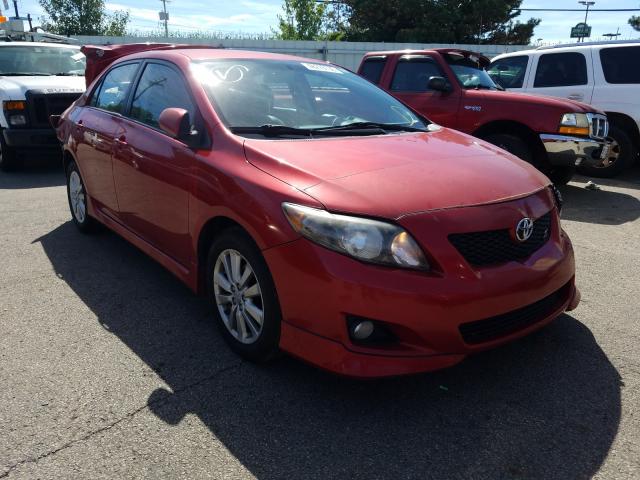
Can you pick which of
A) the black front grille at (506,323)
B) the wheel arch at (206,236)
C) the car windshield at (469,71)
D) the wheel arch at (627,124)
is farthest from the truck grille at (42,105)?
the wheel arch at (627,124)

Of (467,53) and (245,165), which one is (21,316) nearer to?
(245,165)

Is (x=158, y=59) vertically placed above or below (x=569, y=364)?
above

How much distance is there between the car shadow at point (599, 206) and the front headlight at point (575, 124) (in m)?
0.88

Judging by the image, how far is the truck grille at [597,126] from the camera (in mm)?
6562

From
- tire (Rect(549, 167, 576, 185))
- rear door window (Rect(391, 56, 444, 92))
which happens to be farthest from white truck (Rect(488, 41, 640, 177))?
rear door window (Rect(391, 56, 444, 92))

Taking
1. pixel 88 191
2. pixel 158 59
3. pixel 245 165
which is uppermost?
pixel 158 59

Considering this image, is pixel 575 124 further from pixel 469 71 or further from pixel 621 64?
pixel 621 64

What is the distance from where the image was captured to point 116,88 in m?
4.35

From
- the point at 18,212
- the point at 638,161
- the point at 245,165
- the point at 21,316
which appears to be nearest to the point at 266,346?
the point at 245,165

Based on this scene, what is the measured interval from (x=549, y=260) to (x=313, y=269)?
1.22 m

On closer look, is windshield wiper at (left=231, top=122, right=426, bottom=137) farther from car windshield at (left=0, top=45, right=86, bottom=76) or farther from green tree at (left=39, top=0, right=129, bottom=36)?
green tree at (left=39, top=0, right=129, bottom=36)

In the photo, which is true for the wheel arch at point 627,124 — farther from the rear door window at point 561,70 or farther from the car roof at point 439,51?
the car roof at point 439,51

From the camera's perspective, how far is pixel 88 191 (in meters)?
4.73

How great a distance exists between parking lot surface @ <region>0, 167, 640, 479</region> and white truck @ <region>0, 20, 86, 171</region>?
5.08 metres
